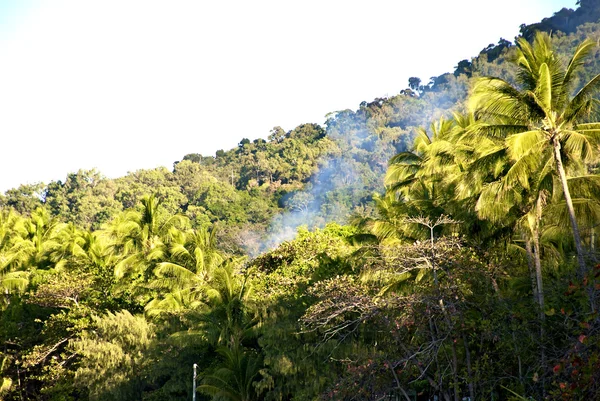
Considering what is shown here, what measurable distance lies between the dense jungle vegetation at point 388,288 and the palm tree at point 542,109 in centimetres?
5

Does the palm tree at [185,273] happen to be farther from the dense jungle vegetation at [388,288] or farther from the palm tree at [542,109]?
the palm tree at [542,109]

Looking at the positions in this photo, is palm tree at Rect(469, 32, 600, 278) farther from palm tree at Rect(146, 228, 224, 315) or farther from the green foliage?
the green foliage

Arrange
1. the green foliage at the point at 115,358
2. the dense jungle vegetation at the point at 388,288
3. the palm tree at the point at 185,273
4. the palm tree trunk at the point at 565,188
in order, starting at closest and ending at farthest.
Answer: the dense jungle vegetation at the point at 388,288, the palm tree trunk at the point at 565,188, the green foliage at the point at 115,358, the palm tree at the point at 185,273

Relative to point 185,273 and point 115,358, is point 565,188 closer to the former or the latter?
point 185,273

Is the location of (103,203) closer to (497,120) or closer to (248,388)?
(248,388)

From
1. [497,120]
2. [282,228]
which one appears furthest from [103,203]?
[497,120]

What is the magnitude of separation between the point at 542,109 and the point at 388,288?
7.17 metres

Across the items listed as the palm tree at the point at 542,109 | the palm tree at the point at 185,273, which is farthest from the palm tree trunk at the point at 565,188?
the palm tree at the point at 185,273

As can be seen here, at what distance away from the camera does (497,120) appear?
2031 centimetres

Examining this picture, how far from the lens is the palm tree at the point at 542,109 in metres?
17.7

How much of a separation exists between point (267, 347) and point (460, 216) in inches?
286

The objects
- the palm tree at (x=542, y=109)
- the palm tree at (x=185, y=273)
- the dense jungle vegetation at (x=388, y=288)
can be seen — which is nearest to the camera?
the dense jungle vegetation at (x=388, y=288)

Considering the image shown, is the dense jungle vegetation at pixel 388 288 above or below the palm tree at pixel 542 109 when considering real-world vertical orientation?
below

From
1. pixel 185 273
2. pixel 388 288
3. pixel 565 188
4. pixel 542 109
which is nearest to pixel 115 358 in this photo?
pixel 185 273
